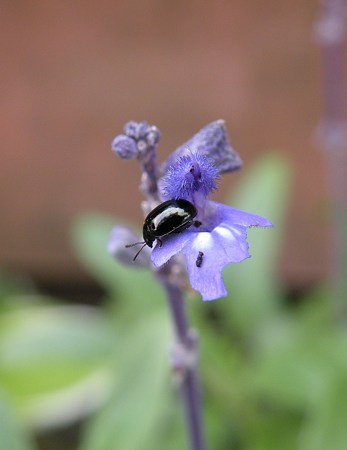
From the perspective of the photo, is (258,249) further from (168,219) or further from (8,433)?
(168,219)

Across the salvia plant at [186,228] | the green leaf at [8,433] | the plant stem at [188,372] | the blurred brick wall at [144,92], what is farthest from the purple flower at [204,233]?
the blurred brick wall at [144,92]

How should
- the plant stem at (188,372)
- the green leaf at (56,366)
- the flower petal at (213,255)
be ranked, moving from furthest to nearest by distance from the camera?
the green leaf at (56,366) → the plant stem at (188,372) → the flower petal at (213,255)

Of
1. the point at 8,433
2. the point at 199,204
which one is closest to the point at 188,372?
the point at 199,204

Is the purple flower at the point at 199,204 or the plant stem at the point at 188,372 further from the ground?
the purple flower at the point at 199,204

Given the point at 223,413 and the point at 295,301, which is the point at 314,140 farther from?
the point at 223,413

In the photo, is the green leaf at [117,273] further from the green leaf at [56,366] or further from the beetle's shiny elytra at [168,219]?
the beetle's shiny elytra at [168,219]

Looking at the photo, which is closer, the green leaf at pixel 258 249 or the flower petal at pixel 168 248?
the flower petal at pixel 168 248

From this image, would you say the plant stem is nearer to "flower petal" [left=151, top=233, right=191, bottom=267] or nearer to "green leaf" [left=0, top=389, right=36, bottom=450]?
"flower petal" [left=151, top=233, right=191, bottom=267]
